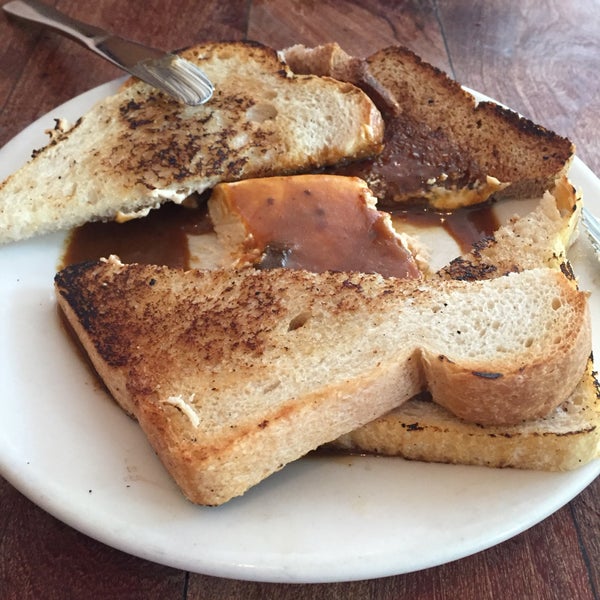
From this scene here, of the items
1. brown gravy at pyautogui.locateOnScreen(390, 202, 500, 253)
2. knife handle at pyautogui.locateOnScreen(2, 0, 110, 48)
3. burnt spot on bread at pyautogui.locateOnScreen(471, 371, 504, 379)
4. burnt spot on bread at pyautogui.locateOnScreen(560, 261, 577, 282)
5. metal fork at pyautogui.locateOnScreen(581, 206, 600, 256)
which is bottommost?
knife handle at pyautogui.locateOnScreen(2, 0, 110, 48)

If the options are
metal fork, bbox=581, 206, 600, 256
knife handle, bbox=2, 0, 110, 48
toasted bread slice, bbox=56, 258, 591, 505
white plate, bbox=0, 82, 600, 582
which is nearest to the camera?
white plate, bbox=0, 82, 600, 582

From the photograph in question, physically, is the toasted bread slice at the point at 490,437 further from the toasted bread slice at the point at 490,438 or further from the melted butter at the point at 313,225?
the melted butter at the point at 313,225

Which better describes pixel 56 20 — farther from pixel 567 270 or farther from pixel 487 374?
pixel 487 374

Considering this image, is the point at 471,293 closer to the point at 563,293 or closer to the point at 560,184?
the point at 563,293

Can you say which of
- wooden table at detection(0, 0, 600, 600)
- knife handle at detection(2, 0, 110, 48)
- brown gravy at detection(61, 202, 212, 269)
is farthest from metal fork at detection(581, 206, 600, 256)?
knife handle at detection(2, 0, 110, 48)

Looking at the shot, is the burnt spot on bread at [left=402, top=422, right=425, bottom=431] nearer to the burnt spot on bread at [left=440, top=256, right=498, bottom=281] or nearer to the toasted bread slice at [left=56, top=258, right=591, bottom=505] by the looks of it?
the toasted bread slice at [left=56, top=258, right=591, bottom=505]

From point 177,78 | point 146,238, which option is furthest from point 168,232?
point 177,78

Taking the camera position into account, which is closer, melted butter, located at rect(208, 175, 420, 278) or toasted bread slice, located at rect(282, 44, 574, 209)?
melted butter, located at rect(208, 175, 420, 278)
